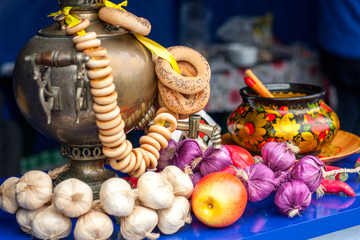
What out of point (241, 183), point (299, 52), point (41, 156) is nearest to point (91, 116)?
point (241, 183)

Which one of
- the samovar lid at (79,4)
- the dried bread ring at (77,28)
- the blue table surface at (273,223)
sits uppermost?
the samovar lid at (79,4)

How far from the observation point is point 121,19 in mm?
814

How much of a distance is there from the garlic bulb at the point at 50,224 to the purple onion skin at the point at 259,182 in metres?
0.32

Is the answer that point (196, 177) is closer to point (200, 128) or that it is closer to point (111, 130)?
point (200, 128)

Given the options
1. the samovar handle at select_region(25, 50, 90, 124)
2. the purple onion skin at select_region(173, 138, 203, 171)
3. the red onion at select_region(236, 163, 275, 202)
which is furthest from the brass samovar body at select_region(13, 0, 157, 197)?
the red onion at select_region(236, 163, 275, 202)

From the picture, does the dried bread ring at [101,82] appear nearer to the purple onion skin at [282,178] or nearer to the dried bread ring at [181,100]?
the dried bread ring at [181,100]

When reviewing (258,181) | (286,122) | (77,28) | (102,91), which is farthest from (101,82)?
(286,122)

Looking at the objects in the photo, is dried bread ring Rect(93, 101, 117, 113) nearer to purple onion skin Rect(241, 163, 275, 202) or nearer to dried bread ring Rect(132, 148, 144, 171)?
dried bread ring Rect(132, 148, 144, 171)

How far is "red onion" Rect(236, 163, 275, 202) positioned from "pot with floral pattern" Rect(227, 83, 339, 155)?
0.20 meters

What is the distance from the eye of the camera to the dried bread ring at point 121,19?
813 millimetres

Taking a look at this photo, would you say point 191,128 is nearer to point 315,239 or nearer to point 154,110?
point 154,110

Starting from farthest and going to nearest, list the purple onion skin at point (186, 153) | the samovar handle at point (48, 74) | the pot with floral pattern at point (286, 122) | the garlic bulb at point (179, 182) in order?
the pot with floral pattern at point (286, 122) → the purple onion skin at point (186, 153) → the garlic bulb at point (179, 182) → the samovar handle at point (48, 74)

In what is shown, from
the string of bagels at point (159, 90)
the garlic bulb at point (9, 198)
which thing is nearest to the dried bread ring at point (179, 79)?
the string of bagels at point (159, 90)

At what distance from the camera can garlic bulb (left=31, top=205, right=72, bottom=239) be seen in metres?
0.72
